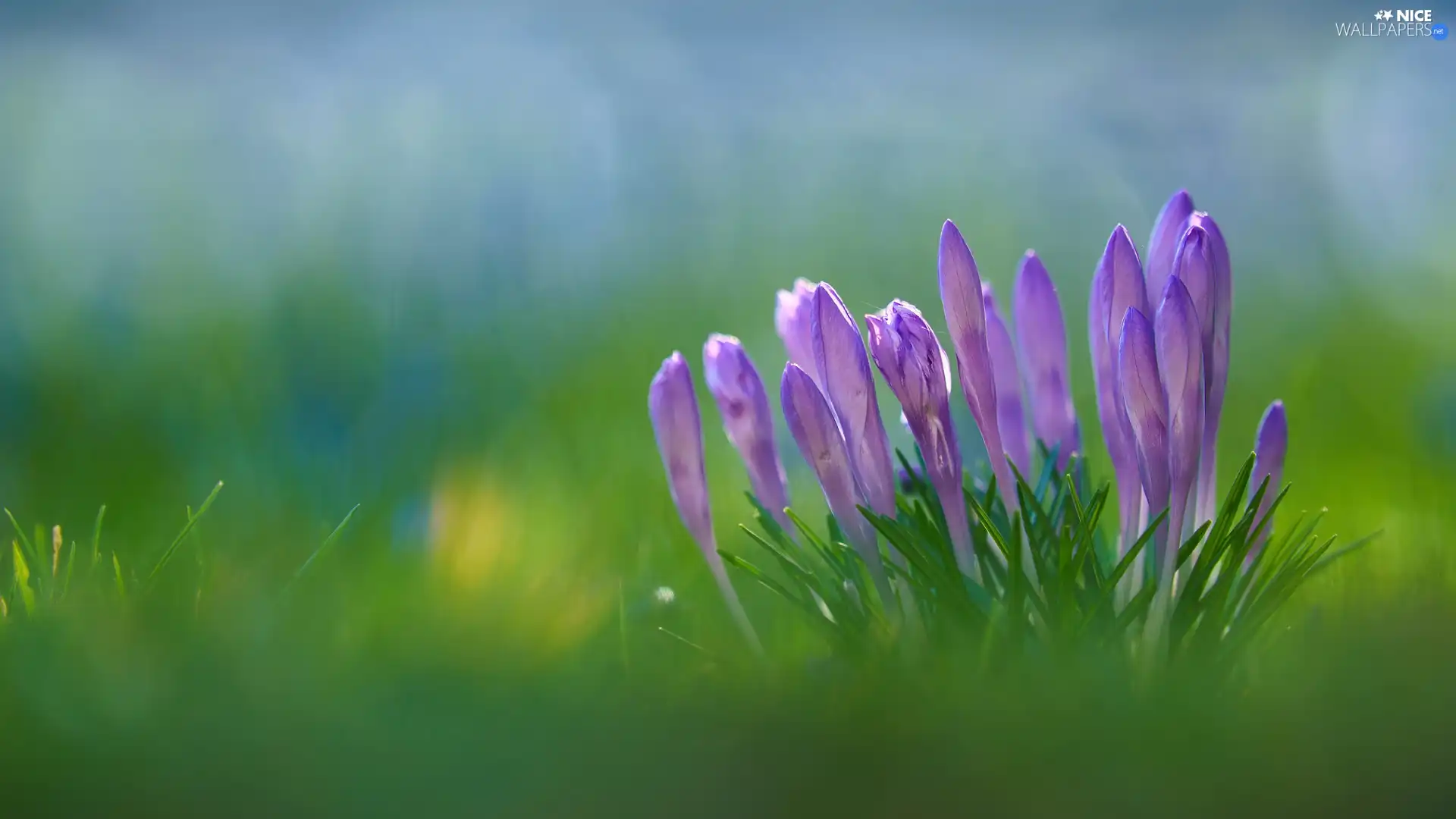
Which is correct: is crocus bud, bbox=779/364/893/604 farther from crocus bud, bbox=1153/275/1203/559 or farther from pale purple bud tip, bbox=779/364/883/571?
crocus bud, bbox=1153/275/1203/559

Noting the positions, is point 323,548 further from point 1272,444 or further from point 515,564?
point 1272,444

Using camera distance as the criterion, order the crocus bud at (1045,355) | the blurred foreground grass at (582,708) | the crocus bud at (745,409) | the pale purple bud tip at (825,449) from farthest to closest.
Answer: the crocus bud at (1045,355) → the crocus bud at (745,409) → the pale purple bud tip at (825,449) → the blurred foreground grass at (582,708)

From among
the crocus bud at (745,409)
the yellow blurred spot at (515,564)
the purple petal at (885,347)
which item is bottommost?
the yellow blurred spot at (515,564)

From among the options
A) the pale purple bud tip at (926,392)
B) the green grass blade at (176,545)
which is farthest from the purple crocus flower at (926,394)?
the green grass blade at (176,545)

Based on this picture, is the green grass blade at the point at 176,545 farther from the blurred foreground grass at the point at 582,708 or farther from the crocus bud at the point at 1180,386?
the crocus bud at the point at 1180,386

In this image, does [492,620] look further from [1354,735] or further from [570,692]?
[1354,735]

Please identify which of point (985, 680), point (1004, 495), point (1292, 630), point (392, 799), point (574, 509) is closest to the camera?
point (392, 799)

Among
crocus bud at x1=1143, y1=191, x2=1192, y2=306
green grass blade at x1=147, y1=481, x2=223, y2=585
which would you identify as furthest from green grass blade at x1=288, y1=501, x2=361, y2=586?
crocus bud at x1=1143, y1=191, x2=1192, y2=306

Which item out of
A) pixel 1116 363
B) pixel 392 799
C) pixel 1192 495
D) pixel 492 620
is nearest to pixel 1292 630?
pixel 1192 495
